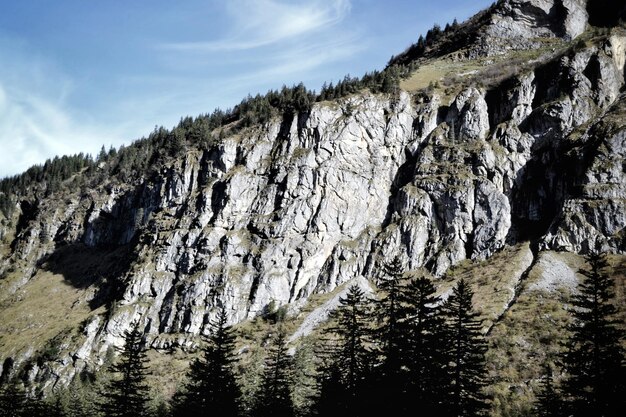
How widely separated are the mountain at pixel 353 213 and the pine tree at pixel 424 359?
1643 inches

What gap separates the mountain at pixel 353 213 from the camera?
336 ft

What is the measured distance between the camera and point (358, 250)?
119 metres

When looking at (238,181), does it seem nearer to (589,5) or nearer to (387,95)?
(387,95)

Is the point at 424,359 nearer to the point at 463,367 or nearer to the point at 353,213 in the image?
the point at 463,367

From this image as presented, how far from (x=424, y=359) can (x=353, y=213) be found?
286ft

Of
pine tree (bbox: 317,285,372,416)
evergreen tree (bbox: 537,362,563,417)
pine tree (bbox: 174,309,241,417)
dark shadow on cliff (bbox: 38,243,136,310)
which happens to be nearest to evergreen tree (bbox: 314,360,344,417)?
pine tree (bbox: 317,285,372,416)

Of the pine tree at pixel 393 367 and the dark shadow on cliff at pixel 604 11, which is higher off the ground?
the dark shadow on cliff at pixel 604 11

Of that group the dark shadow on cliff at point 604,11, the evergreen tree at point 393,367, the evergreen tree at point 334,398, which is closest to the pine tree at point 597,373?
the evergreen tree at point 393,367

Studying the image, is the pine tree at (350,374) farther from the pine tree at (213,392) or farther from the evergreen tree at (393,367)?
the pine tree at (213,392)

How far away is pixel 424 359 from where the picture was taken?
130ft

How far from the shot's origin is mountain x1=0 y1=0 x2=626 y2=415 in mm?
102438

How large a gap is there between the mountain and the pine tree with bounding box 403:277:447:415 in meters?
41.7

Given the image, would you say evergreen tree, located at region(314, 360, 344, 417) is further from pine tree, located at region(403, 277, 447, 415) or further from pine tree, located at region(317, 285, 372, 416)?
pine tree, located at region(403, 277, 447, 415)

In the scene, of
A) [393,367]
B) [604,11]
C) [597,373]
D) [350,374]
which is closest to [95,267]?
[350,374]
